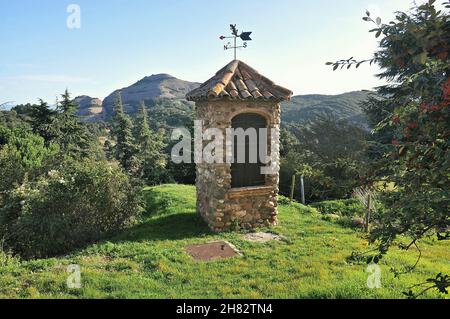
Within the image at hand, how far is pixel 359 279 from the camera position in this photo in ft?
17.0

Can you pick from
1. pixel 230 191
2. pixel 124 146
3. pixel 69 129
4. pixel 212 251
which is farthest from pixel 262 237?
pixel 69 129

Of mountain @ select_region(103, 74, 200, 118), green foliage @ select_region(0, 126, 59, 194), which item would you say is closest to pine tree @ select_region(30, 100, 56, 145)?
green foliage @ select_region(0, 126, 59, 194)

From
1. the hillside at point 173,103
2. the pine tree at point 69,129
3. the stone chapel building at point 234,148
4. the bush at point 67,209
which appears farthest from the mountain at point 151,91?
the stone chapel building at point 234,148

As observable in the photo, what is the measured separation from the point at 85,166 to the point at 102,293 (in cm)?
496

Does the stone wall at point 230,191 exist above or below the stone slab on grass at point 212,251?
above

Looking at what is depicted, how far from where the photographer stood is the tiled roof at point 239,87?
7.92m

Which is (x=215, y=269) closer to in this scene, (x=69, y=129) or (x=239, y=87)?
(x=239, y=87)

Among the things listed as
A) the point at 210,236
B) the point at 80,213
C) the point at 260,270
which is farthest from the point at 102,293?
the point at 80,213

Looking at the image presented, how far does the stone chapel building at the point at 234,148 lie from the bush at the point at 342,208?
3.88 meters

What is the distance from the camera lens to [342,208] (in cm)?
1221

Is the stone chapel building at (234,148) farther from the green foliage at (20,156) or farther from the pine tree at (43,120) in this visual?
the pine tree at (43,120)

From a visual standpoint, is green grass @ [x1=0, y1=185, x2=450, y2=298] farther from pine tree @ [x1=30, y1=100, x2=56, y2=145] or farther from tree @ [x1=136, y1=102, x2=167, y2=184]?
pine tree @ [x1=30, y1=100, x2=56, y2=145]

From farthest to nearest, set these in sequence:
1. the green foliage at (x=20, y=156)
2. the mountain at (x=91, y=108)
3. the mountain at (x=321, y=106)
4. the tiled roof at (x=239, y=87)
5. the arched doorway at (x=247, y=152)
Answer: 1. the mountain at (x=91, y=108)
2. the mountain at (x=321, y=106)
3. the green foliage at (x=20, y=156)
4. the arched doorway at (x=247, y=152)
5. the tiled roof at (x=239, y=87)

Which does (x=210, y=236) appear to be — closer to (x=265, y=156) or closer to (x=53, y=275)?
(x=265, y=156)
